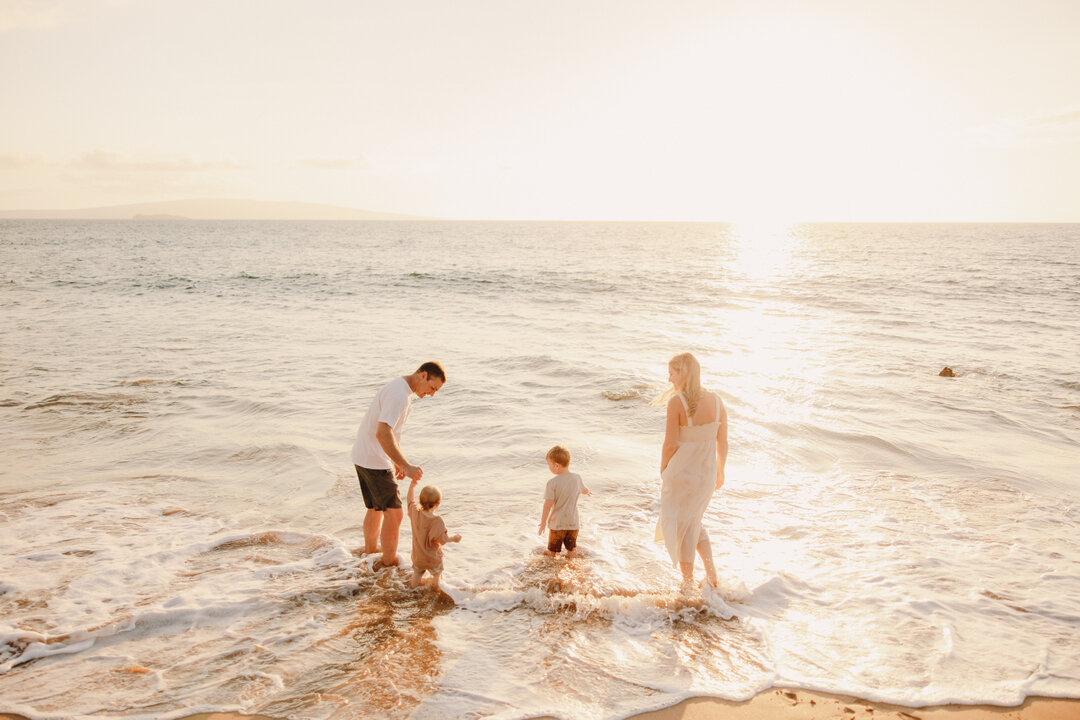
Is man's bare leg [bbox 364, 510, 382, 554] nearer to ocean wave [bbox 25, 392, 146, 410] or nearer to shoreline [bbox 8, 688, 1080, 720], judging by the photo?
shoreline [bbox 8, 688, 1080, 720]

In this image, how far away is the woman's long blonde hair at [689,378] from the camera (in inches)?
195

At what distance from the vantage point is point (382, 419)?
534cm

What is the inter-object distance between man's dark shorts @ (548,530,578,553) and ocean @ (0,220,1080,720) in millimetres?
218

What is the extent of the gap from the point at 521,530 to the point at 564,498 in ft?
3.79

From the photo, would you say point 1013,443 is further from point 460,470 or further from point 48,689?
point 48,689

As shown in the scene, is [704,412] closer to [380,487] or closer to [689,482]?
[689,482]

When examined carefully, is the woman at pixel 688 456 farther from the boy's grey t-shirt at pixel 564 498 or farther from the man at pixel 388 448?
the man at pixel 388 448

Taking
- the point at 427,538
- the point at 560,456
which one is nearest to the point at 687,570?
the point at 560,456

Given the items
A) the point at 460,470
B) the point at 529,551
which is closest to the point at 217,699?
the point at 529,551

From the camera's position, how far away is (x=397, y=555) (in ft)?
19.4

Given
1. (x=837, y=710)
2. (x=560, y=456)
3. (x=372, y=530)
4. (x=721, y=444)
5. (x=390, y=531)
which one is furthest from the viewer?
(x=372, y=530)

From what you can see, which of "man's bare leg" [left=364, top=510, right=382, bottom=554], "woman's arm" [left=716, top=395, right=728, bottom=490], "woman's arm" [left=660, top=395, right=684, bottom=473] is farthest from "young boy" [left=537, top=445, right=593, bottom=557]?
"man's bare leg" [left=364, top=510, right=382, bottom=554]

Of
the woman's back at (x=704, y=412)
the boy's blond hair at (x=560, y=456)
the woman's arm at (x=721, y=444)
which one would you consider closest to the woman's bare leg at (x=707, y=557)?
the woman's arm at (x=721, y=444)

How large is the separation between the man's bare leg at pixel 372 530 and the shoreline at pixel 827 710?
7.27ft
